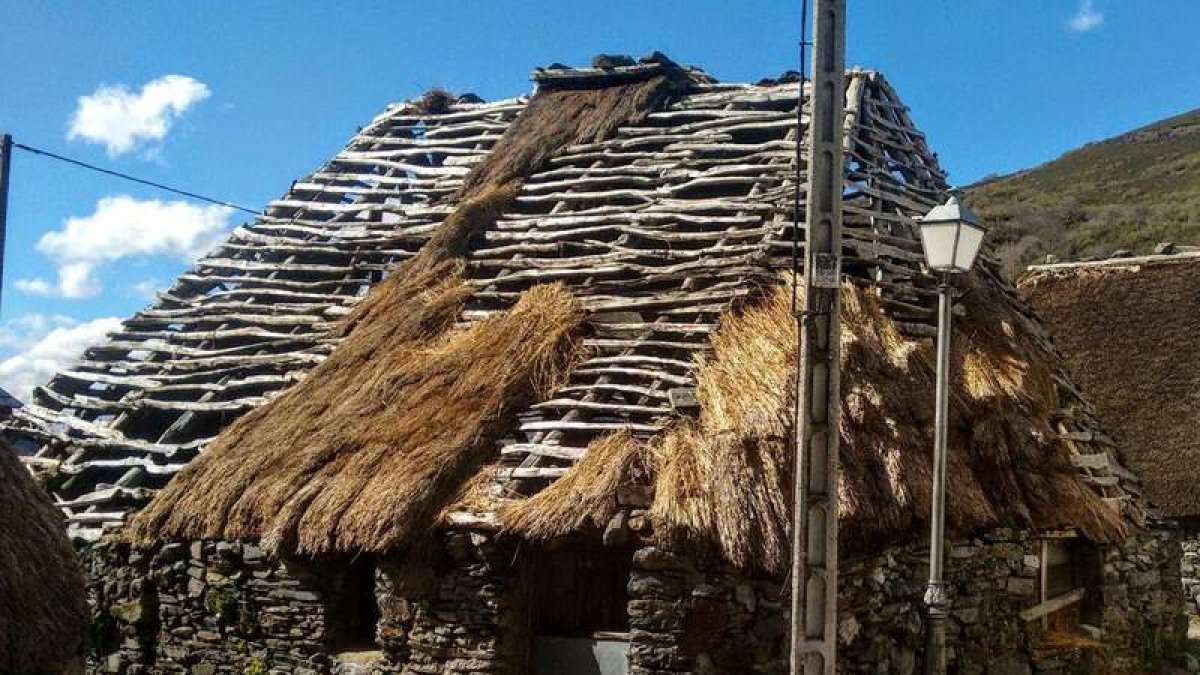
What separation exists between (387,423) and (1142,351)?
1439 centimetres

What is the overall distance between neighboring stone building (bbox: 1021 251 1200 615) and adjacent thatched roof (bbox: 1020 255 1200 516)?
2cm

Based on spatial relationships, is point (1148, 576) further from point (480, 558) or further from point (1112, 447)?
point (480, 558)

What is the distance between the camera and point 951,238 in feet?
25.3

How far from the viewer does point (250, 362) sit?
45.1 ft

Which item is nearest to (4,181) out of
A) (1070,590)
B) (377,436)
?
(377,436)

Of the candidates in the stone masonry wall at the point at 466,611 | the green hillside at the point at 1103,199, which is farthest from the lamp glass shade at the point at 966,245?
the green hillside at the point at 1103,199

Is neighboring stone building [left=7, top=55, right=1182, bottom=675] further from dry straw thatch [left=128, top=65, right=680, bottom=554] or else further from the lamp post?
the lamp post

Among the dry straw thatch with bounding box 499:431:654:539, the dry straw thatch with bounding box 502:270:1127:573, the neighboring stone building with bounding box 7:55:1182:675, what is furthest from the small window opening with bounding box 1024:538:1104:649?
the dry straw thatch with bounding box 499:431:654:539

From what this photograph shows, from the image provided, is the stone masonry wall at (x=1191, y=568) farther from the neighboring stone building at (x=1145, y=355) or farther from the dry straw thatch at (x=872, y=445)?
the dry straw thatch at (x=872, y=445)

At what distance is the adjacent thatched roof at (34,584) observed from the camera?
304 inches

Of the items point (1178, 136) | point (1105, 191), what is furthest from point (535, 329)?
point (1178, 136)

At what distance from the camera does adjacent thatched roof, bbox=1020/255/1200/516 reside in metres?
18.4

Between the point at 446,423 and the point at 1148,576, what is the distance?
329 inches

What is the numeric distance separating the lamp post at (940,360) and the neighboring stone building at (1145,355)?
35.4 feet
